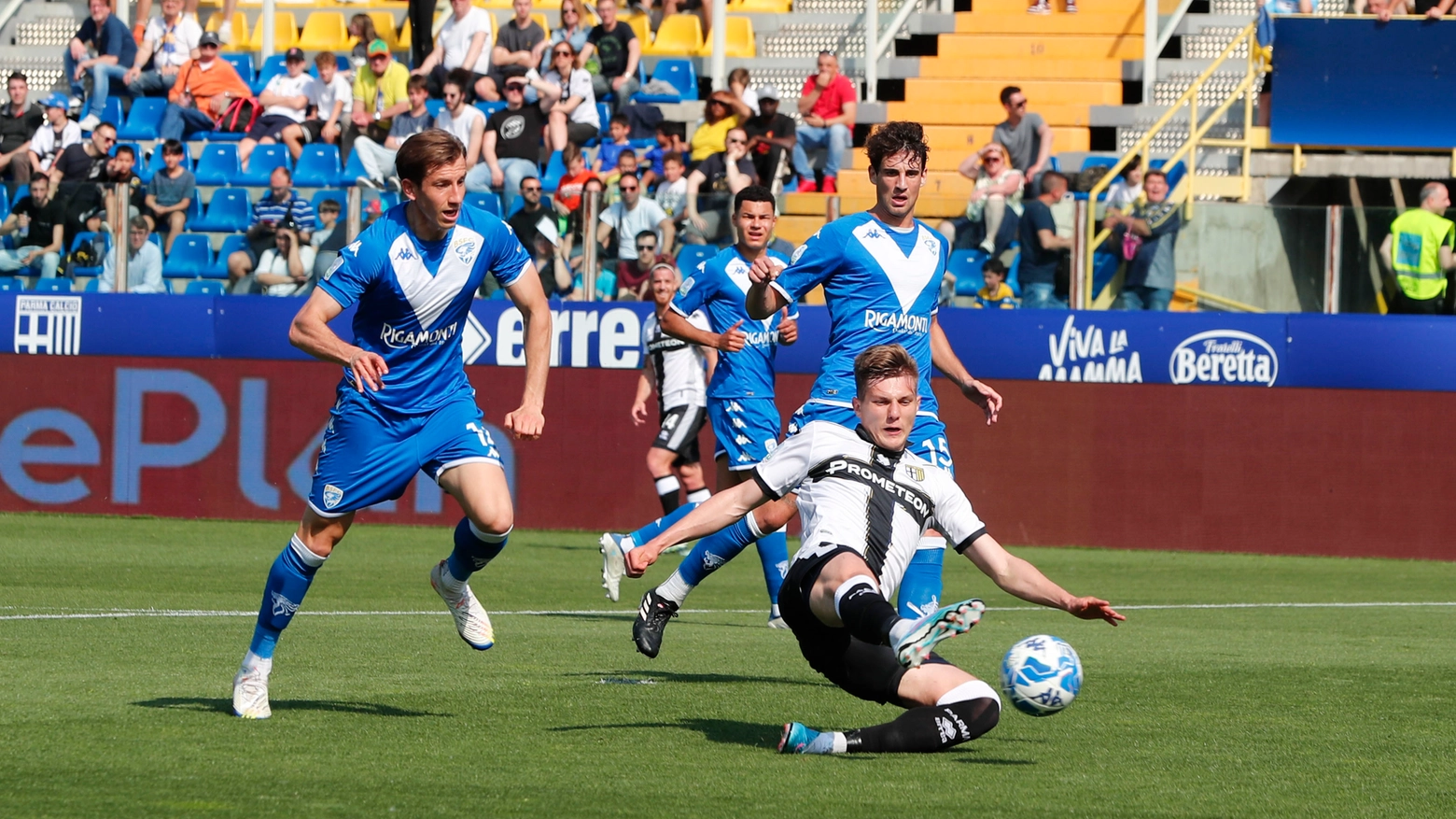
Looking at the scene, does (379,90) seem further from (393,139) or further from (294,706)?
(294,706)

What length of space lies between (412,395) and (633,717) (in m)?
1.43

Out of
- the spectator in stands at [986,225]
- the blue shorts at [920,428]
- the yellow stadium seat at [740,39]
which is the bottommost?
the blue shorts at [920,428]

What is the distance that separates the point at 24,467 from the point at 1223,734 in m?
13.6

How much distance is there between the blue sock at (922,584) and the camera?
781cm

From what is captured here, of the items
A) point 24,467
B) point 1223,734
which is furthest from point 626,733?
point 24,467

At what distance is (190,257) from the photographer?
18.7 m

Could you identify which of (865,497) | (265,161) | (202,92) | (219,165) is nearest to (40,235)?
(219,165)

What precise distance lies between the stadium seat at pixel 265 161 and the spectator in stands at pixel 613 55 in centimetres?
345

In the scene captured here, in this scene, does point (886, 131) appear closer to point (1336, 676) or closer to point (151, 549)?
point (1336, 676)

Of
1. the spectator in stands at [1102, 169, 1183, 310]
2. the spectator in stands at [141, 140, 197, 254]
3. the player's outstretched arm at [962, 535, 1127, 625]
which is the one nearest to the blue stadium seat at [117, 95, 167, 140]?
the spectator in stands at [141, 140, 197, 254]

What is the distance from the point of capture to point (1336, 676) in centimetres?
895

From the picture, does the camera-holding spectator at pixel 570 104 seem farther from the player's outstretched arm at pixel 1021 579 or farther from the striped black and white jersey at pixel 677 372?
the player's outstretched arm at pixel 1021 579

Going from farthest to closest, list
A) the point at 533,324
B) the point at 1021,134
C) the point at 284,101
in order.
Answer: the point at 284,101 → the point at 1021,134 → the point at 533,324

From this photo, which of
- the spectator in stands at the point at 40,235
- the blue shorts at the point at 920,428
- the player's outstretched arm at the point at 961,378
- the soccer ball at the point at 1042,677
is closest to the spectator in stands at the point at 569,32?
the spectator in stands at the point at 40,235
